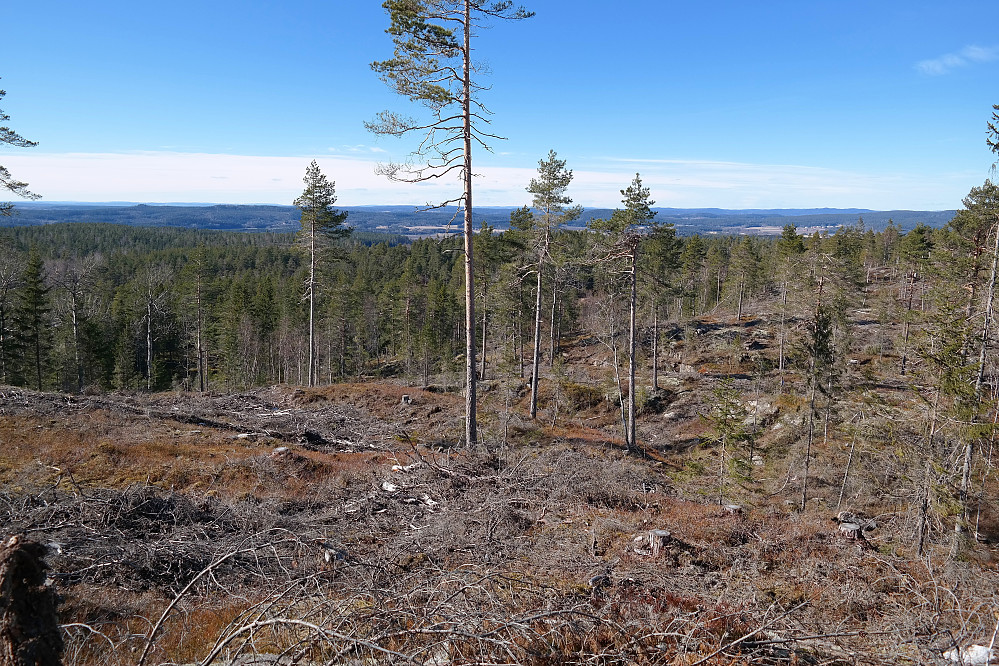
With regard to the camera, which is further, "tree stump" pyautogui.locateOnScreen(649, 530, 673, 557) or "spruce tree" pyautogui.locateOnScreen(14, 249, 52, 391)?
"spruce tree" pyautogui.locateOnScreen(14, 249, 52, 391)

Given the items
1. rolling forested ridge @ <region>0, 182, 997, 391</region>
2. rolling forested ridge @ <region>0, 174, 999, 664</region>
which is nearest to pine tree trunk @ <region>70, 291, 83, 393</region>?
rolling forested ridge @ <region>0, 182, 997, 391</region>

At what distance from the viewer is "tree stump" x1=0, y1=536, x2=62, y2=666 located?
2941 mm

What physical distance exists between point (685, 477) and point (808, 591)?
907 centimetres

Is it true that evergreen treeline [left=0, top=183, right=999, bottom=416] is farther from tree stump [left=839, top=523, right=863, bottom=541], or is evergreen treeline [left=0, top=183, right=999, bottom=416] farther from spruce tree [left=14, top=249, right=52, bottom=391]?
tree stump [left=839, top=523, right=863, bottom=541]

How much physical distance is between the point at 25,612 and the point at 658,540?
25.2ft

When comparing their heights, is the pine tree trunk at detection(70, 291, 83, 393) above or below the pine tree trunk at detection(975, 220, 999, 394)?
below

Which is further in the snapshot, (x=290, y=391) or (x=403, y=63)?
(x=290, y=391)

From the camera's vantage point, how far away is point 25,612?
9.89 feet

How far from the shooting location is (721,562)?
321 inches

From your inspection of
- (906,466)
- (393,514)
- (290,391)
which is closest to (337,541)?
(393,514)

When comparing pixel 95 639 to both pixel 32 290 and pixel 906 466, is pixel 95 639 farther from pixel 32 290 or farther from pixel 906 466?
pixel 32 290

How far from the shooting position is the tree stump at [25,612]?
2.94m

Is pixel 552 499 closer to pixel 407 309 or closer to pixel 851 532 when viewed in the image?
pixel 851 532

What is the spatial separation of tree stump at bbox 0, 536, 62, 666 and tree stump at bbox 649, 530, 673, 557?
7361 mm
